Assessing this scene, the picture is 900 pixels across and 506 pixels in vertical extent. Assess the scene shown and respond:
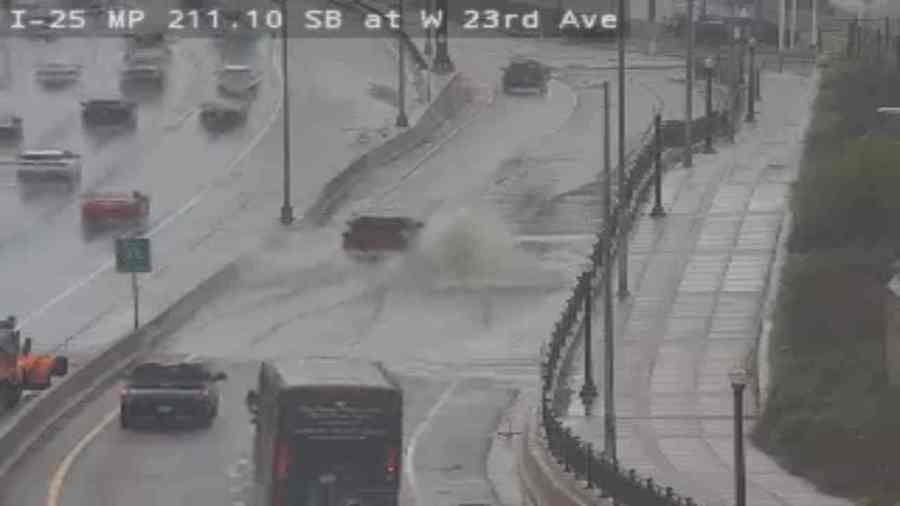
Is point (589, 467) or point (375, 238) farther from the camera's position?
point (375, 238)

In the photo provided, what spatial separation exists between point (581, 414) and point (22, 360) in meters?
12.9

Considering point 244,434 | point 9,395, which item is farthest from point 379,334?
point 9,395

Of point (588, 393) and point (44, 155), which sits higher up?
point (44, 155)

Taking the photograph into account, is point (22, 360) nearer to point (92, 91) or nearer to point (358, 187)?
point (358, 187)

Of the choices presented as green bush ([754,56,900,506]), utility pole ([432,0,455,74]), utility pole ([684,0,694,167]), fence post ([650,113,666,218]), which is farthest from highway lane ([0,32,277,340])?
green bush ([754,56,900,506])

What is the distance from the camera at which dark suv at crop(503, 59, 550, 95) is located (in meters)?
129

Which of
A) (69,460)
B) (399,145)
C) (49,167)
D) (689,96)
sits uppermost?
(689,96)

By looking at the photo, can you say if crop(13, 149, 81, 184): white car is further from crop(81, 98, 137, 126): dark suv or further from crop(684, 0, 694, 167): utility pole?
crop(684, 0, 694, 167): utility pole

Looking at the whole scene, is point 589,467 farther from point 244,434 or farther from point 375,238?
point 375,238

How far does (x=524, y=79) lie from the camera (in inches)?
5098

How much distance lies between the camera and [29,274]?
85.9 m

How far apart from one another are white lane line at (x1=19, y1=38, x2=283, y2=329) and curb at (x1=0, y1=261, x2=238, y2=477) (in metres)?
3.70
